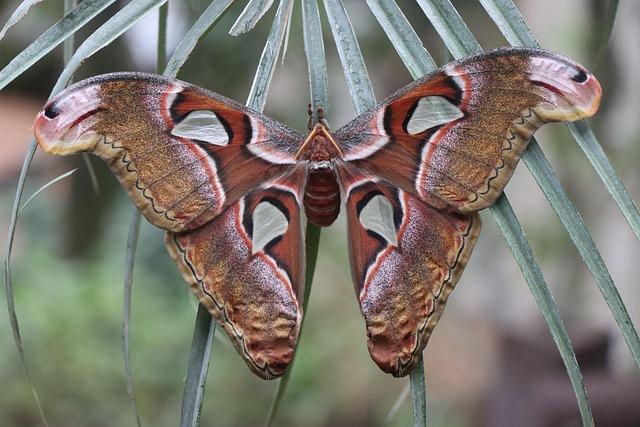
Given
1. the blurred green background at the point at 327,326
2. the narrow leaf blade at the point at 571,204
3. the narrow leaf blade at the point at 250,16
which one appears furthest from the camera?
the blurred green background at the point at 327,326

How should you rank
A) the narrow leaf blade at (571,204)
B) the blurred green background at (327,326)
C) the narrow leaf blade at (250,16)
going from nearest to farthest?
the narrow leaf blade at (571,204), the narrow leaf blade at (250,16), the blurred green background at (327,326)

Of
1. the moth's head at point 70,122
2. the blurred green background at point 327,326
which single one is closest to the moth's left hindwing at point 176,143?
the moth's head at point 70,122

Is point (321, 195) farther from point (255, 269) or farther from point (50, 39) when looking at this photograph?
point (50, 39)

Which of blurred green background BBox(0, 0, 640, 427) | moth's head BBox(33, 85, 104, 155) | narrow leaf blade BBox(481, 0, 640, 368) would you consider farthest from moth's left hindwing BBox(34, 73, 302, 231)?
blurred green background BBox(0, 0, 640, 427)

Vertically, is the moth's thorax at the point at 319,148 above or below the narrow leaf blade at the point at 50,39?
Answer: below

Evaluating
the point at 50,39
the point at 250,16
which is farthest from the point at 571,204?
the point at 50,39

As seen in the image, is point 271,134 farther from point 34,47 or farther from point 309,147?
point 34,47

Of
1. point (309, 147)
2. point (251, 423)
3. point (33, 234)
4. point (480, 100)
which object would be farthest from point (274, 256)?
point (33, 234)

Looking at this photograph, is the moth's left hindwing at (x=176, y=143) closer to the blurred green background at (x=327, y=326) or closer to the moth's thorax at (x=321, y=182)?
the moth's thorax at (x=321, y=182)
